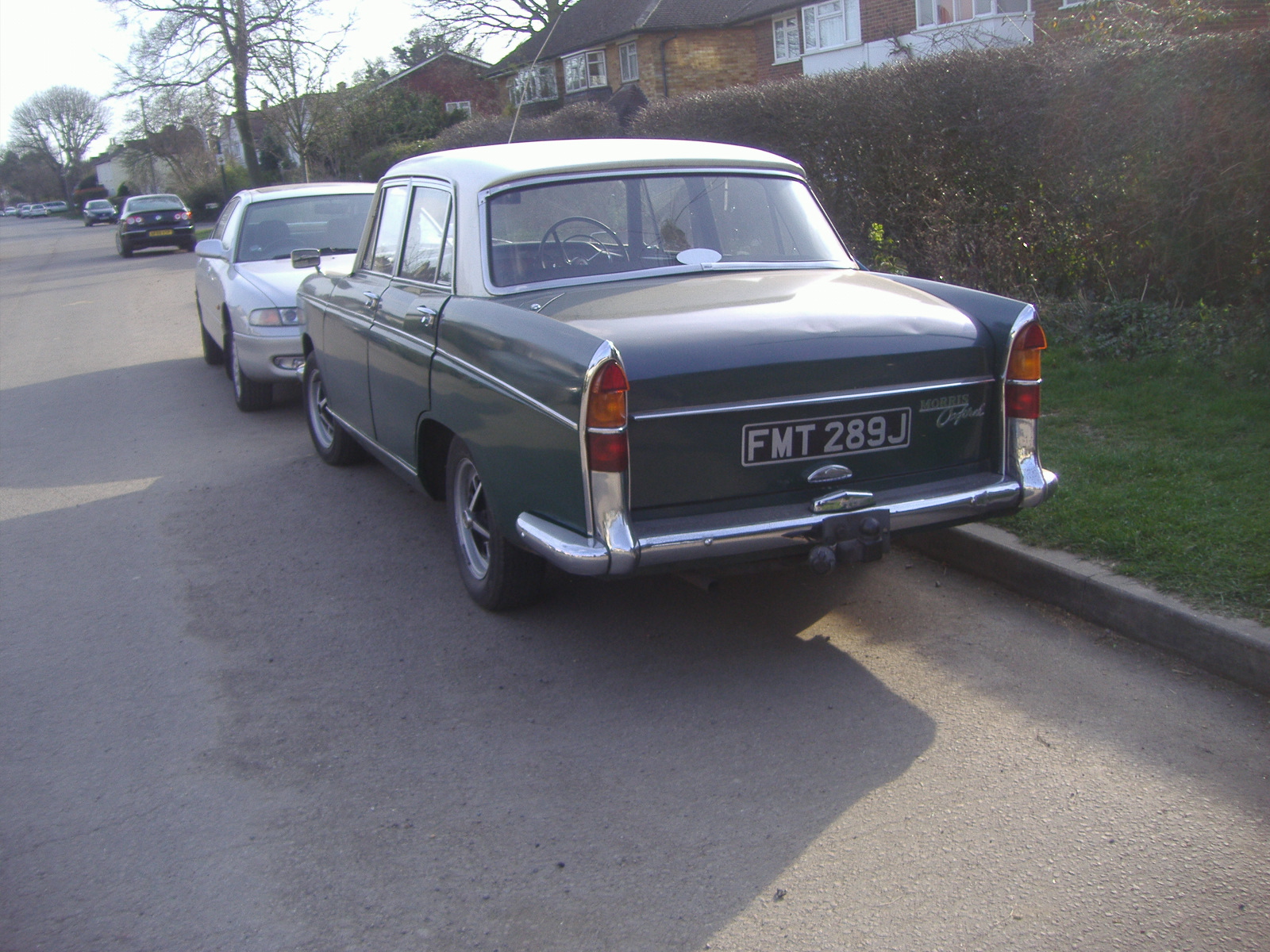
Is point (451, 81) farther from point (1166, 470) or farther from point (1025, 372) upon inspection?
point (1025, 372)

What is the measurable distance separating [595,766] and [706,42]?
1558 inches

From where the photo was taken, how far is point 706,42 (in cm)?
3962

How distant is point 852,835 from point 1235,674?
1.62m

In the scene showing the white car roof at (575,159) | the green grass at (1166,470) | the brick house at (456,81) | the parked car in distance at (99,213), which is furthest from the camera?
the parked car in distance at (99,213)

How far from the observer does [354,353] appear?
582cm

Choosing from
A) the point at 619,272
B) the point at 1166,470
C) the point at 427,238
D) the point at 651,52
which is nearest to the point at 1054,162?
the point at 1166,470

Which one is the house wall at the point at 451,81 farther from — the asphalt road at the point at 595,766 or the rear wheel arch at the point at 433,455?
the asphalt road at the point at 595,766

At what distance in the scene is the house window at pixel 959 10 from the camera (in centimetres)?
2692

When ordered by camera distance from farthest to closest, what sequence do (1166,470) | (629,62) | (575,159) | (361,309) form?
(629,62) → (361,309) → (1166,470) → (575,159)

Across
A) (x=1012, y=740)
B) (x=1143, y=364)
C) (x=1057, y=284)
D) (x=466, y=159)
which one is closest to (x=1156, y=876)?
(x=1012, y=740)

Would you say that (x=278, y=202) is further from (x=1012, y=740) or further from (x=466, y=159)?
(x=1012, y=740)

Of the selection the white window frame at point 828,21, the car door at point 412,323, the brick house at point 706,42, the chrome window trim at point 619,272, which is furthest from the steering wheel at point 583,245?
the white window frame at point 828,21

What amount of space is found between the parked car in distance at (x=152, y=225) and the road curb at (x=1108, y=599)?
28.7 metres

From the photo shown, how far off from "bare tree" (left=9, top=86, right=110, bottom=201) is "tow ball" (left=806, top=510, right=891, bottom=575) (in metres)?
132
